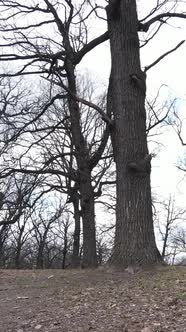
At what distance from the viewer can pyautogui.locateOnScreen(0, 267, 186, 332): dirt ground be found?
5.68 metres

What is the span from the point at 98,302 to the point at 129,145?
372 centimetres

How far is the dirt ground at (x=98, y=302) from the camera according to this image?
5682mm

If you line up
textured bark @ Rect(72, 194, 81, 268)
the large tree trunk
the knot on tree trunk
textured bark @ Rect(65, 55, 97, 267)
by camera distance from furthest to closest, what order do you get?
textured bark @ Rect(72, 194, 81, 268) → textured bark @ Rect(65, 55, 97, 267) → the knot on tree trunk → the large tree trunk

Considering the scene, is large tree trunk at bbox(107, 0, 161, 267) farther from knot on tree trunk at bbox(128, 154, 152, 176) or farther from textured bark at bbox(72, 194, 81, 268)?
textured bark at bbox(72, 194, 81, 268)

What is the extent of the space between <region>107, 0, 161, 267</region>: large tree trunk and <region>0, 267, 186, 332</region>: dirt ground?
1.68ft

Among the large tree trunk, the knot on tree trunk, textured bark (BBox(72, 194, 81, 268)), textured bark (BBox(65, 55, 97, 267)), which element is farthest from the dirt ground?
textured bark (BBox(72, 194, 81, 268))

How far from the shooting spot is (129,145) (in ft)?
31.8

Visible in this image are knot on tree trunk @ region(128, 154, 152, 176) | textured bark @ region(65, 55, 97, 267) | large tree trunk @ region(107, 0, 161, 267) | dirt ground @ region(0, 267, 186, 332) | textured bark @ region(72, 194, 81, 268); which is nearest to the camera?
dirt ground @ region(0, 267, 186, 332)

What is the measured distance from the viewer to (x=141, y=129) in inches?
388

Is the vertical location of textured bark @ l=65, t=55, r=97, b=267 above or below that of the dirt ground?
above

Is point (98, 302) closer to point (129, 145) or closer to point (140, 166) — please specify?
point (140, 166)

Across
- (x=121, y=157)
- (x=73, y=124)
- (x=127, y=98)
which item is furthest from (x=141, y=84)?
(x=73, y=124)

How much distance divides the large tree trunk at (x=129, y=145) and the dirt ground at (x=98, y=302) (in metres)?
0.51

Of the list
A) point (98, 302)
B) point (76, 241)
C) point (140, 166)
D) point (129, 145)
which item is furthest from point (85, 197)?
point (98, 302)
